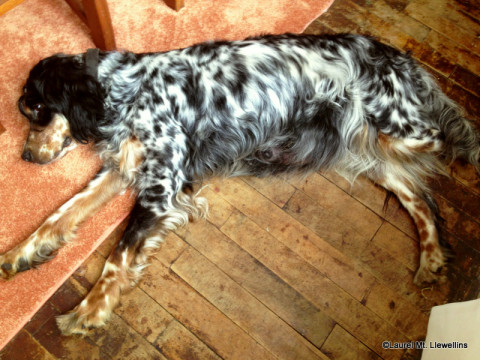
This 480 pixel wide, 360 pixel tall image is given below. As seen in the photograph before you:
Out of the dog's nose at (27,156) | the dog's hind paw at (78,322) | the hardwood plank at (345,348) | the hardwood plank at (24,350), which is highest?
the dog's nose at (27,156)

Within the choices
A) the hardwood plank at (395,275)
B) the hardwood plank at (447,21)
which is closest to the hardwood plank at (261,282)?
the hardwood plank at (395,275)

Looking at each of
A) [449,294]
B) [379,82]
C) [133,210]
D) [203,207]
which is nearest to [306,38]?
[379,82]

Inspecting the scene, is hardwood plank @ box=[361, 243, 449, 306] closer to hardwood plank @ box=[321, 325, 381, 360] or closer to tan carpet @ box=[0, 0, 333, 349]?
hardwood plank @ box=[321, 325, 381, 360]

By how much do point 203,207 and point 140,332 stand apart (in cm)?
69

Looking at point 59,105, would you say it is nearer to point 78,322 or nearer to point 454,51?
point 78,322

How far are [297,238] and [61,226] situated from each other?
120cm

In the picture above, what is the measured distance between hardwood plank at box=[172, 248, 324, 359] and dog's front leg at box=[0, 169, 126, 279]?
530 mm

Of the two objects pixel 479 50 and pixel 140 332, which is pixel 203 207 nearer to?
pixel 140 332

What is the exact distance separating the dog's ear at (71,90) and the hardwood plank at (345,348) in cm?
156

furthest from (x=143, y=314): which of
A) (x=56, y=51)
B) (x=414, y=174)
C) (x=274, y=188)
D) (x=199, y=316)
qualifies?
(x=56, y=51)

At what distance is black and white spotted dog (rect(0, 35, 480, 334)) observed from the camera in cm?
215

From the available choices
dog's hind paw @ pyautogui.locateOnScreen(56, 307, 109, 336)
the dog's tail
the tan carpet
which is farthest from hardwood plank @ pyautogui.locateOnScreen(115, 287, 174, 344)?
the dog's tail

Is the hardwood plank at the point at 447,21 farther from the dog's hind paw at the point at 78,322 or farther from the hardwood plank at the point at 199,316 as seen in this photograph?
the dog's hind paw at the point at 78,322

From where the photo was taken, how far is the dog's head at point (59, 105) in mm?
2107
